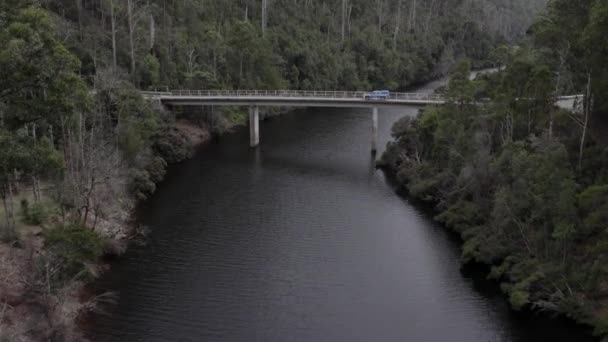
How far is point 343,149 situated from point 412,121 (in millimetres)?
11003

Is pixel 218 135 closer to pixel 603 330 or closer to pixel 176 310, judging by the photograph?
pixel 176 310

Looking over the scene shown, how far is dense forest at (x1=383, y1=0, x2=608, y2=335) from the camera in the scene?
120 feet

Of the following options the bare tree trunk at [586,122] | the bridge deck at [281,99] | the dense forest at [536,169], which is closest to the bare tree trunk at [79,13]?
the bridge deck at [281,99]

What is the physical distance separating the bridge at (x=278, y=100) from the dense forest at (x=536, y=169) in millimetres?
8672

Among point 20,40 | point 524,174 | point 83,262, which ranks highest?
point 20,40

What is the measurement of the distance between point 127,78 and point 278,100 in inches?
756

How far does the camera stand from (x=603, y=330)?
3284 cm

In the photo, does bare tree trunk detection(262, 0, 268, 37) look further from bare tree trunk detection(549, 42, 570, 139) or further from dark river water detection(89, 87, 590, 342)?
bare tree trunk detection(549, 42, 570, 139)

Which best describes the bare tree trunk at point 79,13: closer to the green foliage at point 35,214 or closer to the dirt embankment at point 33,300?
the green foliage at point 35,214

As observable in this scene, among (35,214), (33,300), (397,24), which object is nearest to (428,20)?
(397,24)

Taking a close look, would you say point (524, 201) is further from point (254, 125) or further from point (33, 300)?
point (254, 125)

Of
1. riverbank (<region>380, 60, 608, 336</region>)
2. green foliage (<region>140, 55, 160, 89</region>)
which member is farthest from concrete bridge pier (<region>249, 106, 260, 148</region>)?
riverbank (<region>380, 60, 608, 336</region>)

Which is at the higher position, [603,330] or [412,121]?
[412,121]

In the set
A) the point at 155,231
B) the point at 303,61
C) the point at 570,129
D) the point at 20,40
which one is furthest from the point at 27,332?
the point at 303,61
